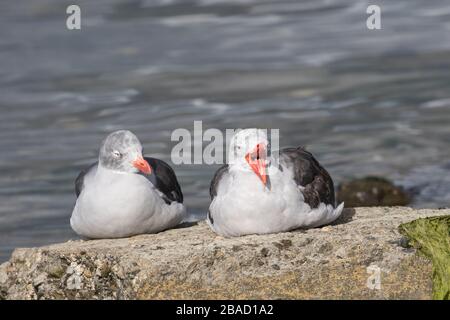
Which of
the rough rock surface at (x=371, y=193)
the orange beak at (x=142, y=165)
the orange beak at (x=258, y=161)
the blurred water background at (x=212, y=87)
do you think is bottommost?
the rough rock surface at (x=371, y=193)

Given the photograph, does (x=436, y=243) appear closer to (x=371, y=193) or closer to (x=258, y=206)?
(x=258, y=206)

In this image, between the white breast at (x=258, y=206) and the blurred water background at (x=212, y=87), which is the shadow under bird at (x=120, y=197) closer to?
the white breast at (x=258, y=206)

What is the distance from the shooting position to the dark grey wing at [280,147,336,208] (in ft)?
25.5

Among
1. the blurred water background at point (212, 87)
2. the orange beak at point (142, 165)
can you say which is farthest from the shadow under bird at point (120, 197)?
the blurred water background at point (212, 87)

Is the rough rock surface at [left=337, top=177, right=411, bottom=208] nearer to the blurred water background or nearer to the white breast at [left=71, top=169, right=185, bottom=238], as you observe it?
the blurred water background

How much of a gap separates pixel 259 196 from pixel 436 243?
1.18 meters

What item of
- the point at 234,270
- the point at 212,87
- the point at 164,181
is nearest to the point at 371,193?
the point at 164,181

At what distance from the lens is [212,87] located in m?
15.9

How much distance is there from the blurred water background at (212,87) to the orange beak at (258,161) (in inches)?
136

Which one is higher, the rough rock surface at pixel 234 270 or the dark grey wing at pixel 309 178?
the dark grey wing at pixel 309 178

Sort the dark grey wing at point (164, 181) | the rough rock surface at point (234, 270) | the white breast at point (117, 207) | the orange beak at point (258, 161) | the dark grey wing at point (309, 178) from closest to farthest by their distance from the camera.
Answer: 1. the rough rock surface at point (234, 270)
2. the orange beak at point (258, 161)
3. the dark grey wing at point (309, 178)
4. the white breast at point (117, 207)
5. the dark grey wing at point (164, 181)

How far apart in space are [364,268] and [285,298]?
1.95 ft

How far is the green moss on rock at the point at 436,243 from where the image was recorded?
21.8 feet

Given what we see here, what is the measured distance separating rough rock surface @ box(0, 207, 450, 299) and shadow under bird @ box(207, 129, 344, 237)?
0.83 feet
